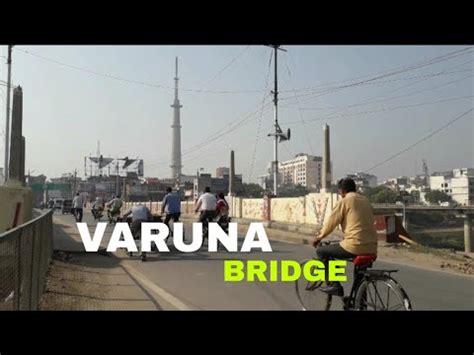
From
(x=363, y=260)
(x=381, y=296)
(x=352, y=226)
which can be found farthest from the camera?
(x=352, y=226)

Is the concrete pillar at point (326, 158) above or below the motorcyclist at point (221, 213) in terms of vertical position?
above

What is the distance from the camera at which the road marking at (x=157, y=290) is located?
304 inches

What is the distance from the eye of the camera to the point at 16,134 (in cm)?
1725

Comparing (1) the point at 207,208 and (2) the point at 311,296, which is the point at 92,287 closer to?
(2) the point at 311,296

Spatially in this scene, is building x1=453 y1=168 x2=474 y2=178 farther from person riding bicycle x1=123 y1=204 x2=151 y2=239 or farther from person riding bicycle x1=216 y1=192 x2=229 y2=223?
person riding bicycle x1=123 y1=204 x2=151 y2=239

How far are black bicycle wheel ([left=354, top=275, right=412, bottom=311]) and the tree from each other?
57.0 m

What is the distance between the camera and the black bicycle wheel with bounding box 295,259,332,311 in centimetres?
685

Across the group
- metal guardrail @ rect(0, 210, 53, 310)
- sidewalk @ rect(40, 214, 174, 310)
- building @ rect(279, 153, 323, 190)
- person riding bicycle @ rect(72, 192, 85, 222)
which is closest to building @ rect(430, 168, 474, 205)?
building @ rect(279, 153, 323, 190)

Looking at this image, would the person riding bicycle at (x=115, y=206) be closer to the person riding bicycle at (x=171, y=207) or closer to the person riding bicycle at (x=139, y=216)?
the person riding bicycle at (x=171, y=207)

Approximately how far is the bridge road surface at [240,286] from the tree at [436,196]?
168 ft

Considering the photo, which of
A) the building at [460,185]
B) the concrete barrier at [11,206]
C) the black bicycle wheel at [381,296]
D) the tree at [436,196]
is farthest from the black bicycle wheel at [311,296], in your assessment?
the tree at [436,196]

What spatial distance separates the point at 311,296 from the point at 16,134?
13.1 meters

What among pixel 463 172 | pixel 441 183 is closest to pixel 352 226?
pixel 463 172

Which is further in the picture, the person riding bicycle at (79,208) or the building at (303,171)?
the building at (303,171)
